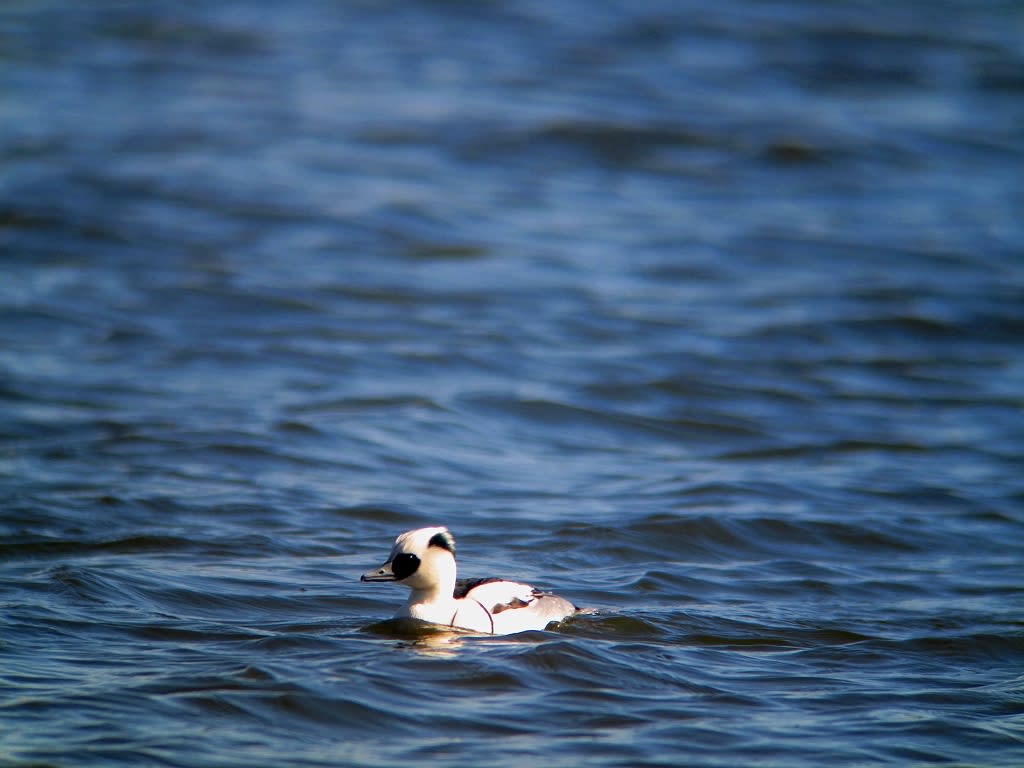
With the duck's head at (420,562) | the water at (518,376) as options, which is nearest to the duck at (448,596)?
the duck's head at (420,562)

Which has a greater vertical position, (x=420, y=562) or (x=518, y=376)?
(x=420, y=562)

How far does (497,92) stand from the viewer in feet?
74.2

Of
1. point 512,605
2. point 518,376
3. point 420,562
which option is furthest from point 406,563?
point 518,376

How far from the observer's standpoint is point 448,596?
762 centimetres

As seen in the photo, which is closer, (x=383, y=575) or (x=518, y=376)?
(x=383, y=575)

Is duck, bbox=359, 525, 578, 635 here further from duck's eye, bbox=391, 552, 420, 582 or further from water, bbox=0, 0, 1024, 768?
water, bbox=0, 0, 1024, 768

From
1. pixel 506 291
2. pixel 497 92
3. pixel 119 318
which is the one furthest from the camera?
pixel 497 92

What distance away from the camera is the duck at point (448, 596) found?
24.7 feet

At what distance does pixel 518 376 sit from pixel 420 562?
622cm

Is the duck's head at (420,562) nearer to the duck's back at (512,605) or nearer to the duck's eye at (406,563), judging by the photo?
the duck's eye at (406,563)

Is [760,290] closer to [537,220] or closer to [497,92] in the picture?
[537,220]

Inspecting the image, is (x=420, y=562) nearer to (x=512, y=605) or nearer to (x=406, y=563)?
(x=406, y=563)

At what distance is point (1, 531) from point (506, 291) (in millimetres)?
8135

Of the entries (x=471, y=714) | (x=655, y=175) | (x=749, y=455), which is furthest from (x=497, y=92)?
(x=471, y=714)
